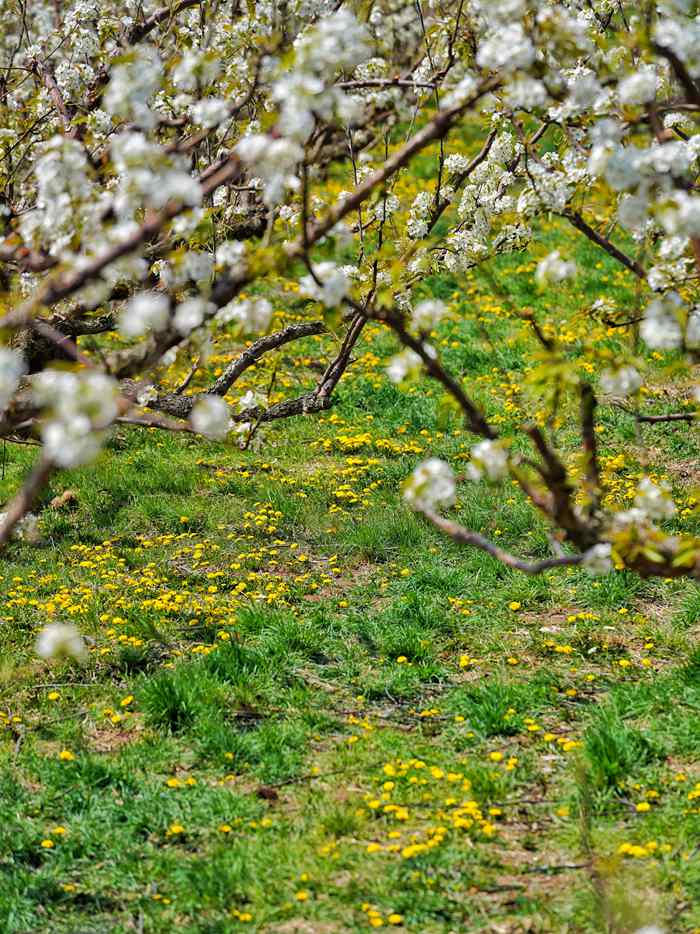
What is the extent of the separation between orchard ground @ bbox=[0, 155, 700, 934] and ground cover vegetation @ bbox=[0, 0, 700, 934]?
2 centimetres

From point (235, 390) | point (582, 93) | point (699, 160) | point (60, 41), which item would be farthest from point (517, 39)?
point (235, 390)

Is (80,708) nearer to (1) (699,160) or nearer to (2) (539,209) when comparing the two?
(2) (539,209)

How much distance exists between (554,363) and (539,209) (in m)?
1.46

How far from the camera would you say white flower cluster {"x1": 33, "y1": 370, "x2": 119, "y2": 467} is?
2.13m

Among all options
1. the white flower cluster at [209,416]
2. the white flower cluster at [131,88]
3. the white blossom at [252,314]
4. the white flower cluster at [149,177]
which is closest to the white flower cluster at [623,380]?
the white blossom at [252,314]

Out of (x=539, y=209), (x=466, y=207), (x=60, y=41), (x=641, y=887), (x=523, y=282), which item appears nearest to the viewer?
(x=641, y=887)

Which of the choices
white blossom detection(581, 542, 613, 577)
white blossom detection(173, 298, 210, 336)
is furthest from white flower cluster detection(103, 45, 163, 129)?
white blossom detection(581, 542, 613, 577)

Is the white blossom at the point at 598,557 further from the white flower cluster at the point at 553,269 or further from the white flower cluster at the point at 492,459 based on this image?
the white flower cluster at the point at 553,269

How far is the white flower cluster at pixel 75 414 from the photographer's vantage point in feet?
6.99

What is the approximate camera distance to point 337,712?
5.11 m

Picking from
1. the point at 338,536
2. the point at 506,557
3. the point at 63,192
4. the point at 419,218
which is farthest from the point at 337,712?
the point at 63,192

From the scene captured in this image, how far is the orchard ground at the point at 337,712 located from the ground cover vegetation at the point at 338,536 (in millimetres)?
18

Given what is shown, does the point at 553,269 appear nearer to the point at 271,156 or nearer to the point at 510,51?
the point at 510,51

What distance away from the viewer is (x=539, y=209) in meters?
4.12
